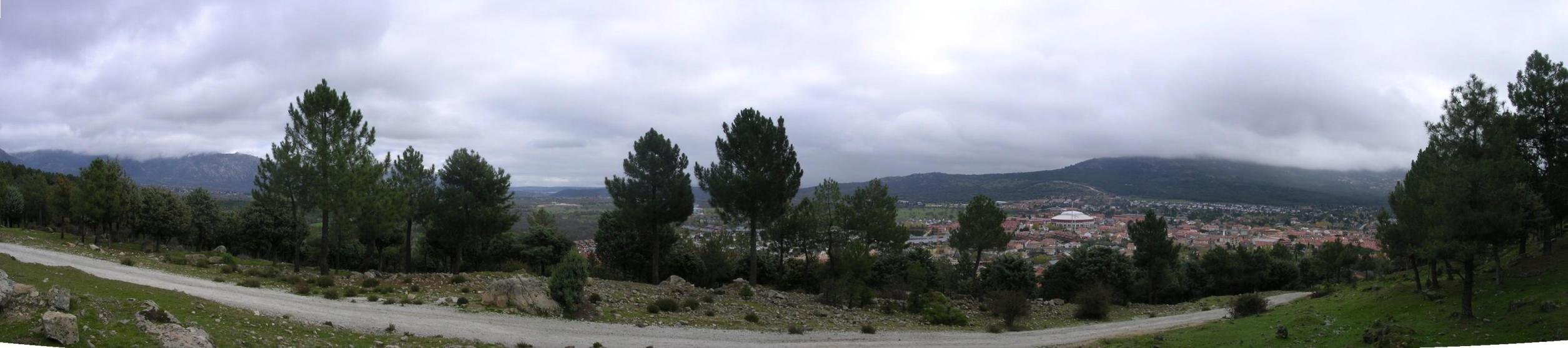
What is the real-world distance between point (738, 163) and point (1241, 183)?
132m

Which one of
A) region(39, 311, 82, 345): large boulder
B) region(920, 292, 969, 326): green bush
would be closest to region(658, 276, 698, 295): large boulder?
region(920, 292, 969, 326): green bush

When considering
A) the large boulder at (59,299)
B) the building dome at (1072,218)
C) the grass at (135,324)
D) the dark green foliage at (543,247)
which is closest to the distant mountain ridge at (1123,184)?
the building dome at (1072,218)

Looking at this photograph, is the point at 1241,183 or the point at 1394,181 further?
the point at 1241,183

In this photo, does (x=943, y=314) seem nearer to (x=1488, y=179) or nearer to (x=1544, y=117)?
(x=1488, y=179)

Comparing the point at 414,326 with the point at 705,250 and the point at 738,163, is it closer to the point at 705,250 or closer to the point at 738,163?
the point at 738,163

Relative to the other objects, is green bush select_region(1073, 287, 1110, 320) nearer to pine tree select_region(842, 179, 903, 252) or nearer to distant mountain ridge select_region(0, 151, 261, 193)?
pine tree select_region(842, 179, 903, 252)

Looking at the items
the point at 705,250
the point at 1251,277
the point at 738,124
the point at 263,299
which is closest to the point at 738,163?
the point at 738,124

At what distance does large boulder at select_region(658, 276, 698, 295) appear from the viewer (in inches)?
1117

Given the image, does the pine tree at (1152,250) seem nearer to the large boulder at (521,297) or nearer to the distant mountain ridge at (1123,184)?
the large boulder at (521,297)

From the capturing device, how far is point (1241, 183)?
125312 millimetres

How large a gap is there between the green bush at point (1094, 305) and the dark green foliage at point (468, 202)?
98.1 ft

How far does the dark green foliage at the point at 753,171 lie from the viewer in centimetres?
3042

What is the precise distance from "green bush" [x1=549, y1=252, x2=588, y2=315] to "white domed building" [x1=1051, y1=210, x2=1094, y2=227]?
10049cm

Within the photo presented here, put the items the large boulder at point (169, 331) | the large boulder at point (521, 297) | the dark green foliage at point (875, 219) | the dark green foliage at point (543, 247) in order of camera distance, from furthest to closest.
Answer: the dark green foliage at point (543, 247) → the dark green foliage at point (875, 219) → the large boulder at point (521, 297) → the large boulder at point (169, 331)
